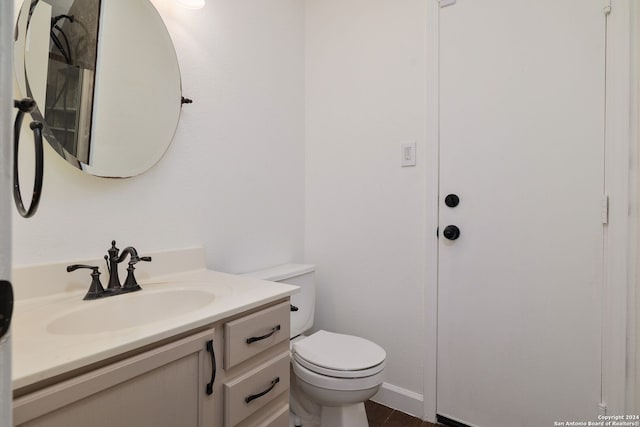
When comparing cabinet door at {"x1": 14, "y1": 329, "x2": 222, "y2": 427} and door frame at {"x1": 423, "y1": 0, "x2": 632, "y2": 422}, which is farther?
door frame at {"x1": 423, "y1": 0, "x2": 632, "y2": 422}

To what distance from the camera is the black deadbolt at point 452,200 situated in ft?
5.09

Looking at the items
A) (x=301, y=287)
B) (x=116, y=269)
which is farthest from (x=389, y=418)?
(x=116, y=269)

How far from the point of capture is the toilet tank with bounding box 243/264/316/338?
1641 millimetres

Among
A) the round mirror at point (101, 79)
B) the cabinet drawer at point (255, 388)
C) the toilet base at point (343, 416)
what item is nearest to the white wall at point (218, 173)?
the round mirror at point (101, 79)

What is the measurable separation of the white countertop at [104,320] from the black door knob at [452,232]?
86 cm

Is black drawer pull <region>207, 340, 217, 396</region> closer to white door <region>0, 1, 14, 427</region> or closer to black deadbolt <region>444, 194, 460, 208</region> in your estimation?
white door <region>0, 1, 14, 427</region>

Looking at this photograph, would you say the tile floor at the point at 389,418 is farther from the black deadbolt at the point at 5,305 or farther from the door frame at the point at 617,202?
the black deadbolt at the point at 5,305

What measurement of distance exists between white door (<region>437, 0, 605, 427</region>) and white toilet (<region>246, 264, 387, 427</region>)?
48 cm

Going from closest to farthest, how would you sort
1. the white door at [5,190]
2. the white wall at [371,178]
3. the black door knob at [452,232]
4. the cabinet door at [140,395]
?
the white door at [5,190] → the cabinet door at [140,395] → the black door knob at [452,232] → the white wall at [371,178]

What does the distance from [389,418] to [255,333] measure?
111 centimetres

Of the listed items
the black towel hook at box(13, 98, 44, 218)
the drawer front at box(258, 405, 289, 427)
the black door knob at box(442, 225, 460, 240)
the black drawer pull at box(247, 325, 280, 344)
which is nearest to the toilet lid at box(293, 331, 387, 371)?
the drawer front at box(258, 405, 289, 427)

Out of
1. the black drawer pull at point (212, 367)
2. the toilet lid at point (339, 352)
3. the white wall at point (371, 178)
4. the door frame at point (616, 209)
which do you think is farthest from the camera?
the white wall at point (371, 178)

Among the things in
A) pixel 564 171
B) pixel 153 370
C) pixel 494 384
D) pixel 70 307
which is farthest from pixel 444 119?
pixel 70 307

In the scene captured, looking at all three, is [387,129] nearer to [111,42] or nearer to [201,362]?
[111,42]
